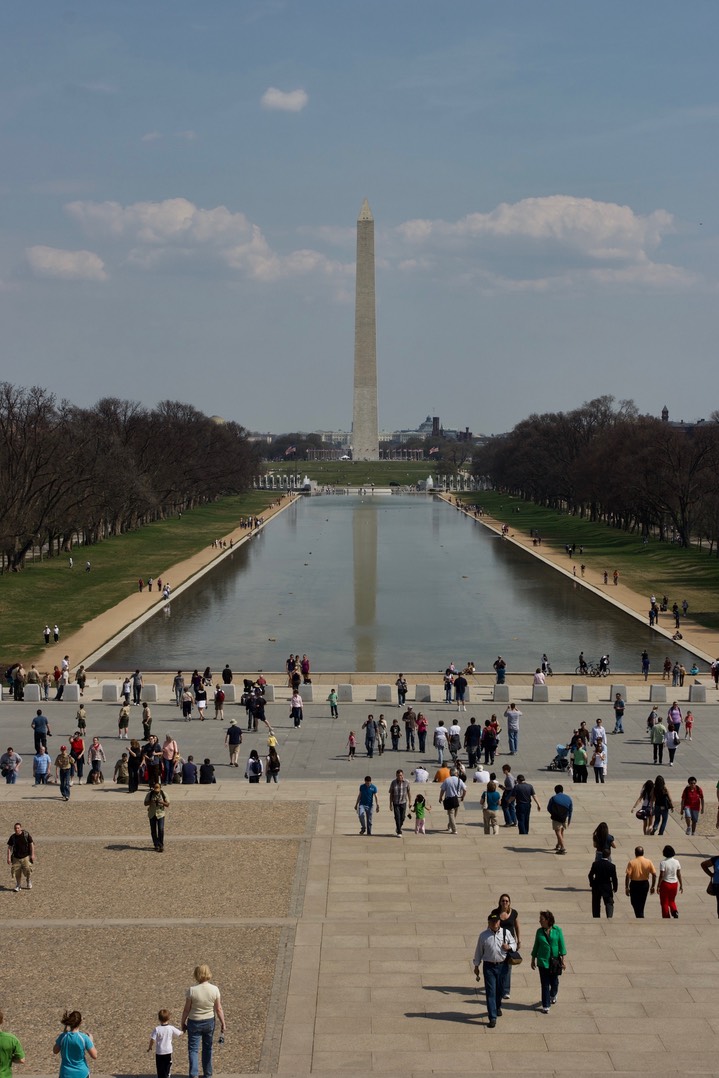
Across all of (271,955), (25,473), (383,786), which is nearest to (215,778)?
(383,786)

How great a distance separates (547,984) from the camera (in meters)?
12.7

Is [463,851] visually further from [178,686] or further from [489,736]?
[178,686]

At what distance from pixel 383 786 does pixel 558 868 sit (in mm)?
6641

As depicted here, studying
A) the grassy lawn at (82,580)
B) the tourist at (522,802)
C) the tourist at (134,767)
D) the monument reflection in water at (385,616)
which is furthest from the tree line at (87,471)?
the tourist at (522,802)

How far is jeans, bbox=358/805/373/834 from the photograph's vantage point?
20000 millimetres

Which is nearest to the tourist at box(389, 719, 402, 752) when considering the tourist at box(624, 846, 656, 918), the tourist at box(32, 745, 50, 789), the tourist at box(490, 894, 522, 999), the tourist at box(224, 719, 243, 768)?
the tourist at box(224, 719, 243, 768)

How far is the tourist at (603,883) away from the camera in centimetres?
1556

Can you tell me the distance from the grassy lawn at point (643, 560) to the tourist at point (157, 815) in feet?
119

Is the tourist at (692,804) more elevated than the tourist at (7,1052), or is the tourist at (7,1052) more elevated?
the tourist at (7,1052)

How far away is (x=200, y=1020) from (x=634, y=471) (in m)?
78.0

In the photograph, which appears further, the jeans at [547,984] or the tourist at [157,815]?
the tourist at [157,815]

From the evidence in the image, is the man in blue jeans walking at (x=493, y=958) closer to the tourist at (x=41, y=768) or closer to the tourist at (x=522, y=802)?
the tourist at (x=522, y=802)

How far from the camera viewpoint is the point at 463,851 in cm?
1920

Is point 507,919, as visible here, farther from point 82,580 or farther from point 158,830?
point 82,580
